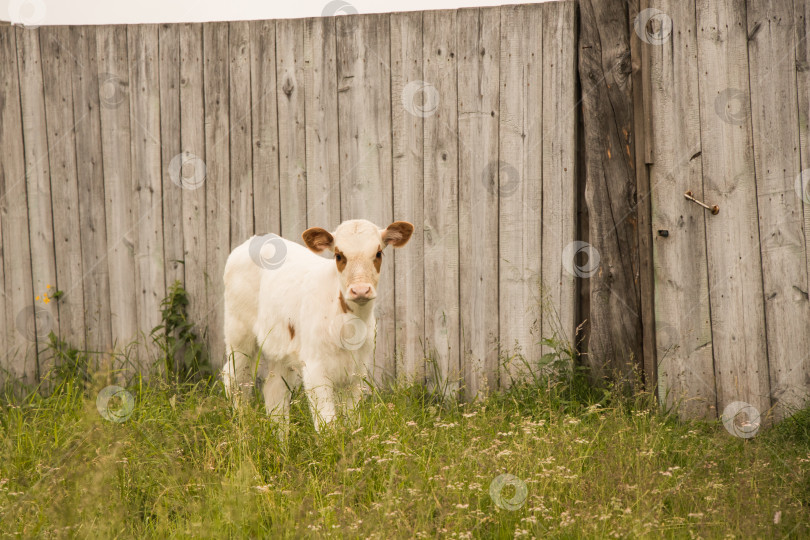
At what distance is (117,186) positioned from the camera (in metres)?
6.23

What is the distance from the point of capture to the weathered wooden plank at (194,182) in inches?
238

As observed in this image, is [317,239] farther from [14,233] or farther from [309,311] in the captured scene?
[14,233]

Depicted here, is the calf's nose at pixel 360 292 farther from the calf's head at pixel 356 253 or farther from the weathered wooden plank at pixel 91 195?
the weathered wooden plank at pixel 91 195

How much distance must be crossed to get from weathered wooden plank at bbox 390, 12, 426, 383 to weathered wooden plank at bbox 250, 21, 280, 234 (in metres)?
0.97

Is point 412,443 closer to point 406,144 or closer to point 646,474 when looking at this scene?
point 646,474

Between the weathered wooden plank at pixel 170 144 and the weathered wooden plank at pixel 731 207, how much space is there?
3.95 metres

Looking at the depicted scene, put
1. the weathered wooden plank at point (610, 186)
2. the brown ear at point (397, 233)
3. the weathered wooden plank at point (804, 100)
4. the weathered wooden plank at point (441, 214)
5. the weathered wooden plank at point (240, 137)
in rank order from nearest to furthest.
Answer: the brown ear at point (397, 233) < the weathered wooden plank at point (804, 100) < the weathered wooden plank at point (610, 186) < the weathered wooden plank at point (441, 214) < the weathered wooden plank at point (240, 137)

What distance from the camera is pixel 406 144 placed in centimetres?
571

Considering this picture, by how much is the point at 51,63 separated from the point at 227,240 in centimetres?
210

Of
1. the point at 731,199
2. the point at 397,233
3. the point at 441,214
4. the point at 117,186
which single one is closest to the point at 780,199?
the point at 731,199

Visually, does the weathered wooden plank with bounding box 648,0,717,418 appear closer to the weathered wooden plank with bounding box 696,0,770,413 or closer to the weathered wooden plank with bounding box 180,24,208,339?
the weathered wooden plank with bounding box 696,0,770,413

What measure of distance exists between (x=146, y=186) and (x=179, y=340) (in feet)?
4.26

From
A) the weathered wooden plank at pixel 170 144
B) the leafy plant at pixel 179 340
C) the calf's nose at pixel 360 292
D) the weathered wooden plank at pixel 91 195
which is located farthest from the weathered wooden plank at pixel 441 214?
the weathered wooden plank at pixel 91 195

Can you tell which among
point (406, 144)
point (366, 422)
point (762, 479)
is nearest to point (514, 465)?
point (366, 422)
